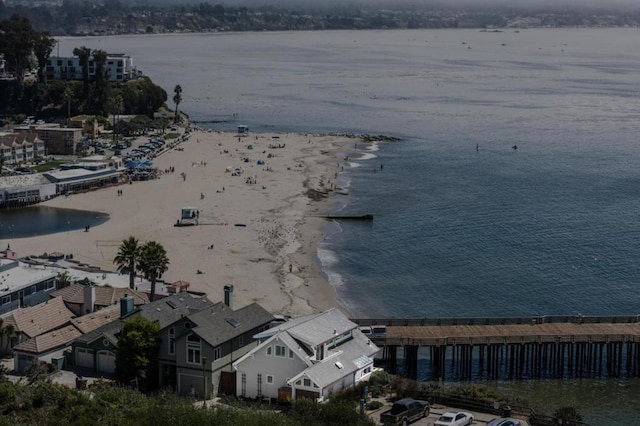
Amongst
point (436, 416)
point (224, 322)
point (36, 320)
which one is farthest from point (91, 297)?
point (436, 416)

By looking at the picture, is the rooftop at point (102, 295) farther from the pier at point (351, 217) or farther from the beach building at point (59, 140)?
the beach building at point (59, 140)

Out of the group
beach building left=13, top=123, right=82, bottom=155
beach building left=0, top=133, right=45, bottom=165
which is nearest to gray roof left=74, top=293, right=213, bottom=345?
beach building left=0, top=133, right=45, bottom=165

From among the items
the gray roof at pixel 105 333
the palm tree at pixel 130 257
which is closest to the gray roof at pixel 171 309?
the gray roof at pixel 105 333

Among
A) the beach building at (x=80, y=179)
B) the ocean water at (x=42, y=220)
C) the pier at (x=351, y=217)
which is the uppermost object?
the pier at (x=351, y=217)

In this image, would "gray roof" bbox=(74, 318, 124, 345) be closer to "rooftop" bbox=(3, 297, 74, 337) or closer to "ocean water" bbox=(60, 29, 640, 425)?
"rooftop" bbox=(3, 297, 74, 337)

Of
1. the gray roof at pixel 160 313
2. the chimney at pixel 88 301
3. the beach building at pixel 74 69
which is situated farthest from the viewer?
the beach building at pixel 74 69

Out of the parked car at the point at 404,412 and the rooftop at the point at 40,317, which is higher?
the parked car at the point at 404,412

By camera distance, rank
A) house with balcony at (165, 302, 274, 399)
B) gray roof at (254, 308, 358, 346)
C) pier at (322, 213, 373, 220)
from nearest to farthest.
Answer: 1. house with balcony at (165, 302, 274, 399)
2. gray roof at (254, 308, 358, 346)
3. pier at (322, 213, 373, 220)
